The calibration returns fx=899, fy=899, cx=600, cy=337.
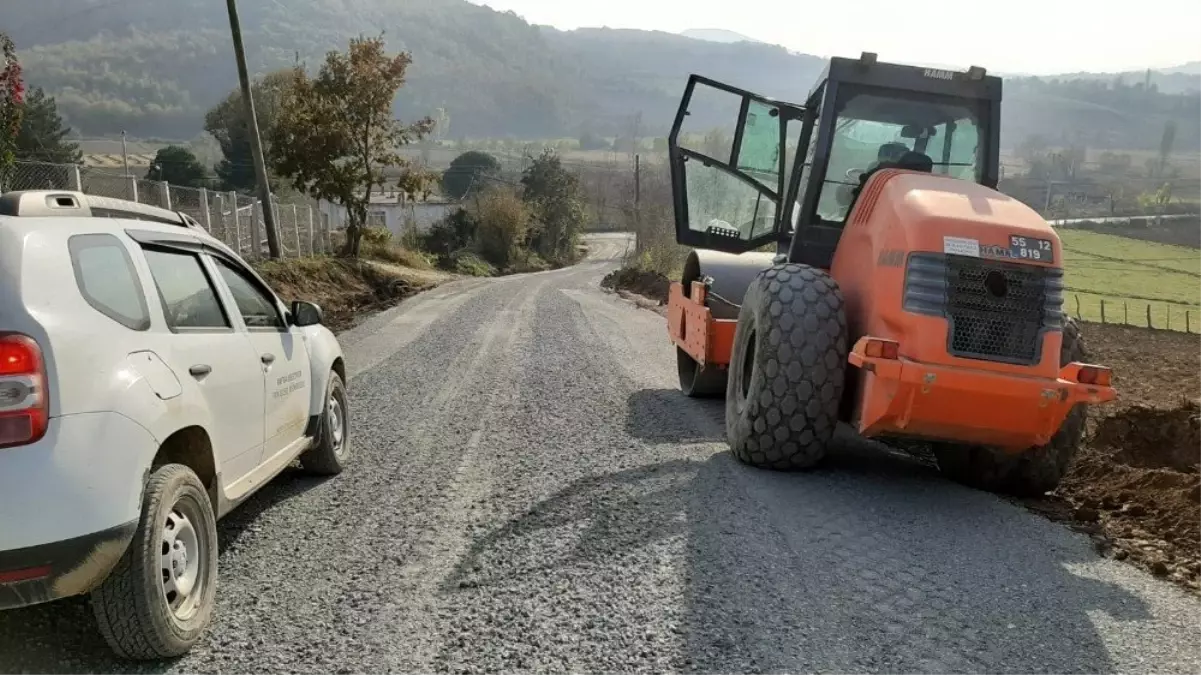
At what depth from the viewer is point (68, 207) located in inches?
147

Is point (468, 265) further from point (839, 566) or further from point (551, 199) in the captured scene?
point (839, 566)

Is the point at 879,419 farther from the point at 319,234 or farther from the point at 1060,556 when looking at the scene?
the point at 319,234

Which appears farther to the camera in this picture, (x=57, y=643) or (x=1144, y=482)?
(x=1144, y=482)

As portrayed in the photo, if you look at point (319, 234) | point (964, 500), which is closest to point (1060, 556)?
point (964, 500)

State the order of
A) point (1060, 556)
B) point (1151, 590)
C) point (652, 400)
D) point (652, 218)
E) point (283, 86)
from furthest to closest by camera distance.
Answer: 1. point (283, 86)
2. point (652, 218)
3. point (652, 400)
4. point (1060, 556)
5. point (1151, 590)

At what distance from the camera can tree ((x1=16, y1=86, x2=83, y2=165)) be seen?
126 ft

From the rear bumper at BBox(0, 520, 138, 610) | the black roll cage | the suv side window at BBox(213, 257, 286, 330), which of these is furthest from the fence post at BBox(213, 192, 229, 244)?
the rear bumper at BBox(0, 520, 138, 610)

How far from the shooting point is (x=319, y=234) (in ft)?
116

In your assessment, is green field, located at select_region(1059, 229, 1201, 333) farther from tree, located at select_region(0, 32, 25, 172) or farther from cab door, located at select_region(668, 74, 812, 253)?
tree, located at select_region(0, 32, 25, 172)

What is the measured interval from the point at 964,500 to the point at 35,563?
522cm

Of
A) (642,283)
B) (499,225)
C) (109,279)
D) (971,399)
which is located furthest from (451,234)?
(109,279)

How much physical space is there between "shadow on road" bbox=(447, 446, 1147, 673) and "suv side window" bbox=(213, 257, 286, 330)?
1908 millimetres

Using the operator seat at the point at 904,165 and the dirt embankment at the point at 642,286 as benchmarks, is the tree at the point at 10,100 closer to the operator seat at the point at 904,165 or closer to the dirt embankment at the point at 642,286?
the dirt embankment at the point at 642,286

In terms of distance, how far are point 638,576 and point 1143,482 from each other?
13.3 ft
